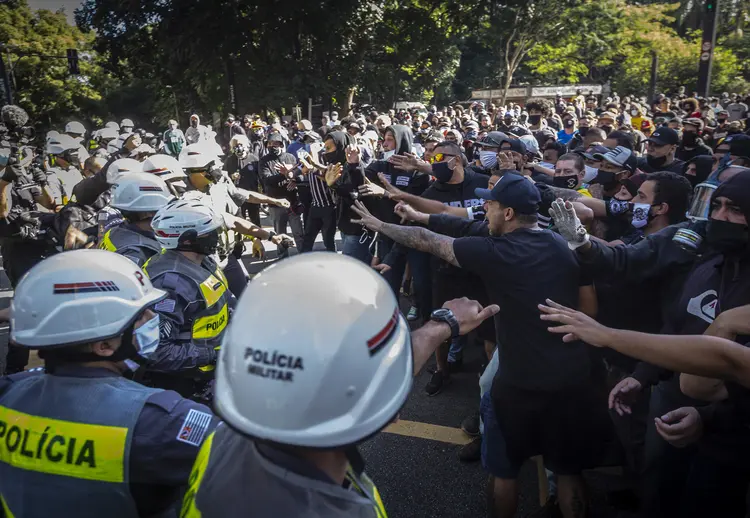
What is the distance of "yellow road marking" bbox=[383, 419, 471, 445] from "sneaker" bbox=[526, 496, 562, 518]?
0.87m

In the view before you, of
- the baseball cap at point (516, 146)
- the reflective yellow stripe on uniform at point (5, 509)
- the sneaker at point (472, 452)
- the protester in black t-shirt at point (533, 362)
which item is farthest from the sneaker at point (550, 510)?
the baseball cap at point (516, 146)

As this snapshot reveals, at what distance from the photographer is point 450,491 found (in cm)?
348

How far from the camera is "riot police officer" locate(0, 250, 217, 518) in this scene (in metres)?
1.51

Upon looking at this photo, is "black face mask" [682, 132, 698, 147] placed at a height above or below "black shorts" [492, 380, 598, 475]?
above

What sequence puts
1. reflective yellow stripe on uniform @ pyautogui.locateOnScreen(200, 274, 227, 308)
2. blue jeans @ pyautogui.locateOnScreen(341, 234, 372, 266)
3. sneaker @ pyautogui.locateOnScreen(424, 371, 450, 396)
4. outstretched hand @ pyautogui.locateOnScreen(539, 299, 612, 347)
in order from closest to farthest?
outstretched hand @ pyautogui.locateOnScreen(539, 299, 612, 347), reflective yellow stripe on uniform @ pyautogui.locateOnScreen(200, 274, 227, 308), sneaker @ pyautogui.locateOnScreen(424, 371, 450, 396), blue jeans @ pyautogui.locateOnScreen(341, 234, 372, 266)

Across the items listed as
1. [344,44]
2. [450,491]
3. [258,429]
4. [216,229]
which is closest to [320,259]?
[258,429]

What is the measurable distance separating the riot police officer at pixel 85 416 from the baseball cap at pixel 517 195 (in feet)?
6.16

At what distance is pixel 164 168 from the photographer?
524 cm

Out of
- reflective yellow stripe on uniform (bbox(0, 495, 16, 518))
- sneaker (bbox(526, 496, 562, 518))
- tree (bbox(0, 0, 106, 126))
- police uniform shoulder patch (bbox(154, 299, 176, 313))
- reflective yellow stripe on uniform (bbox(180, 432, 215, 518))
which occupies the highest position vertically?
tree (bbox(0, 0, 106, 126))

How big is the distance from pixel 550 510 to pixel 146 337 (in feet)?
8.16

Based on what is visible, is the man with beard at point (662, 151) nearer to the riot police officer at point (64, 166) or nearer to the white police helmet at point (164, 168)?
the white police helmet at point (164, 168)

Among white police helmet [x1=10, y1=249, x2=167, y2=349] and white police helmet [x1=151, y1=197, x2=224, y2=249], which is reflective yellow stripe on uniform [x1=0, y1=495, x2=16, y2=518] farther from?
white police helmet [x1=151, y1=197, x2=224, y2=249]

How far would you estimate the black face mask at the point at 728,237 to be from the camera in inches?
96.3

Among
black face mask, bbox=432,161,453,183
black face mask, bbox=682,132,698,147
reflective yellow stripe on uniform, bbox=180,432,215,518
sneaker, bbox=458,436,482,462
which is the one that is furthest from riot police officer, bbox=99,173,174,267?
black face mask, bbox=682,132,698,147
